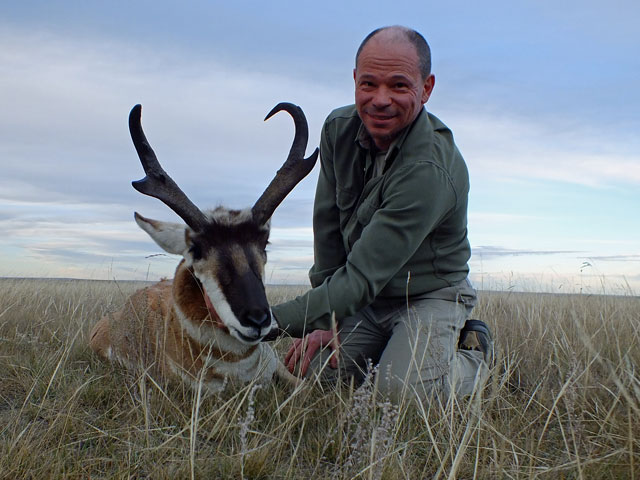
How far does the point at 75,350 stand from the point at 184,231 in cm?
203

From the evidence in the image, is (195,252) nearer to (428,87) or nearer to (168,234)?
(168,234)

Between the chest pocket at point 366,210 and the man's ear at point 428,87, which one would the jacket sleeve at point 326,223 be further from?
the man's ear at point 428,87

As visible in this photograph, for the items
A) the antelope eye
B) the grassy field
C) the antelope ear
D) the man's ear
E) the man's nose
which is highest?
the man's ear

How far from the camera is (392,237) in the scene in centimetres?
462

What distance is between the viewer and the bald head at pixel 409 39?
194 inches

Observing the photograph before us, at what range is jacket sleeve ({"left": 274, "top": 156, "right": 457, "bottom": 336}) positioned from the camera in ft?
14.9

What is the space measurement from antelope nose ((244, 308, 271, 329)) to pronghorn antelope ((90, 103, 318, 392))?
0.10ft

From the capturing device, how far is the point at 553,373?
5676 mm

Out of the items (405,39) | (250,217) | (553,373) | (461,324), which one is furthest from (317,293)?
(553,373)

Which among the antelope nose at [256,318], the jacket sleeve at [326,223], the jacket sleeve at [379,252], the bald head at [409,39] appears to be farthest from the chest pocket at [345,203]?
the antelope nose at [256,318]

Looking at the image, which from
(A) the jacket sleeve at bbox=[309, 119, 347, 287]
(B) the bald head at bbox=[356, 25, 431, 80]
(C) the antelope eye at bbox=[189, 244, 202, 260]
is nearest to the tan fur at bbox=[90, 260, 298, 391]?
(C) the antelope eye at bbox=[189, 244, 202, 260]

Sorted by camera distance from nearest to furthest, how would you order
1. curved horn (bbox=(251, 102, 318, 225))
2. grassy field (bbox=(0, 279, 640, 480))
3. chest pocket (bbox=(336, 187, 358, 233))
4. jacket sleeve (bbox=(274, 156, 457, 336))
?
1. grassy field (bbox=(0, 279, 640, 480))
2. jacket sleeve (bbox=(274, 156, 457, 336))
3. curved horn (bbox=(251, 102, 318, 225))
4. chest pocket (bbox=(336, 187, 358, 233))

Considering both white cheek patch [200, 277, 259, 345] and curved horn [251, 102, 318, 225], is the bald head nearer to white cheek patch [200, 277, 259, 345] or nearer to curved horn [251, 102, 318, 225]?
curved horn [251, 102, 318, 225]

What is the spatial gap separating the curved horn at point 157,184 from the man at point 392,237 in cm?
100
